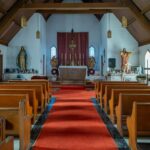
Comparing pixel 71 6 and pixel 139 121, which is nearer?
pixel 139 121

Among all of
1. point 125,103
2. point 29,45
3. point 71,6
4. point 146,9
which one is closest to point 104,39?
point 29,45

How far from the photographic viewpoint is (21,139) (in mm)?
4434

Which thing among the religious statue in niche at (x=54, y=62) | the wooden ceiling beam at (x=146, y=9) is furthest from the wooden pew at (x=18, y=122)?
the religious statue in niche at (x=54, y=62)

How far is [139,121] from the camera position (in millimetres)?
4750

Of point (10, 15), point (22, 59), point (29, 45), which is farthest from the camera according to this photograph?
point (29, 45)

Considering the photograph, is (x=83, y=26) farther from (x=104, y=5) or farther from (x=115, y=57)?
(x=104, y=5)

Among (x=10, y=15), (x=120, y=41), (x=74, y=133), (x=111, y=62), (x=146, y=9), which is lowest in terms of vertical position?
(x=74, y=133)

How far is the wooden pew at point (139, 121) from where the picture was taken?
4.52 metres

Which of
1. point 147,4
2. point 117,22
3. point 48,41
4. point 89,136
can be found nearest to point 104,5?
point 147,4

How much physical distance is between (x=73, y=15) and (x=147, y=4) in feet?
31.8

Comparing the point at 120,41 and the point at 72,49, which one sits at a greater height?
the point at 120,41

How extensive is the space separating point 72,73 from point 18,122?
585 inches

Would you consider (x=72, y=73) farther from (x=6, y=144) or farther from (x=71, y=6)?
(x=6, y=144)

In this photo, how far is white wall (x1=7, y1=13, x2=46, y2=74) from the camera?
794 inches
